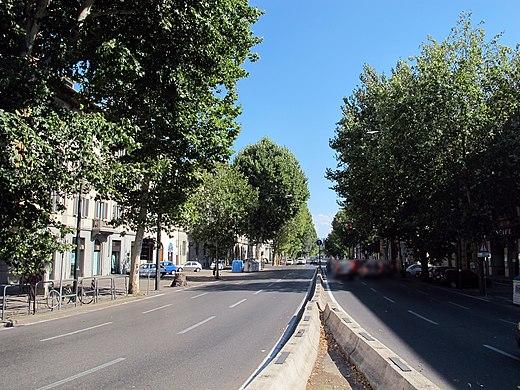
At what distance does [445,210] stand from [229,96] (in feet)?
51.1

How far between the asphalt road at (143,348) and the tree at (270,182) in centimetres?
4657

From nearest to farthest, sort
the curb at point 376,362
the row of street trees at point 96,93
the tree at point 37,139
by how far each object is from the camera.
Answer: the curb at point 376,362 → the tree at point 37,139 → the row of street trees at point 96,93

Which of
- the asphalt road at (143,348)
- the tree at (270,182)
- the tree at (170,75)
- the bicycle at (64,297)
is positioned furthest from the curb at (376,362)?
the tree at (270,182)

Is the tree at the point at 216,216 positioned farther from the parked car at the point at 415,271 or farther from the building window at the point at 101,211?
the parked car at the point at 415,271

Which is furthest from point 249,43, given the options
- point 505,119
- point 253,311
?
point 505,119

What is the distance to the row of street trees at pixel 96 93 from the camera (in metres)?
14.0

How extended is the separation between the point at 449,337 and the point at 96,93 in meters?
13.5

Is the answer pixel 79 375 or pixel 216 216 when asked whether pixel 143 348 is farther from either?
pixel 216 216

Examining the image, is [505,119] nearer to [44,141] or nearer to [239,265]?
[44,141]

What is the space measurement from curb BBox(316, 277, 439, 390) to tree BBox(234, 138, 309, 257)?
53.5 metres

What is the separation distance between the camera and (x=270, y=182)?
65938mm

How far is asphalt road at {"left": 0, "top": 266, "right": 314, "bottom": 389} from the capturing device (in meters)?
8.04

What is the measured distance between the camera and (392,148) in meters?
32.0

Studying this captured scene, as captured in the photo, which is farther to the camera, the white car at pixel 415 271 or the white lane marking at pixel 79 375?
the white car at pixel 415 271
